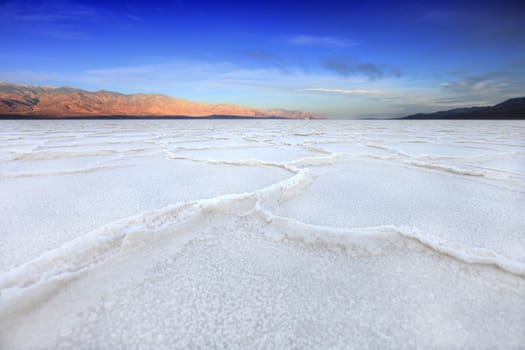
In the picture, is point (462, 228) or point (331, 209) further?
point (331, 209)

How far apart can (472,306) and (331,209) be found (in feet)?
2.45

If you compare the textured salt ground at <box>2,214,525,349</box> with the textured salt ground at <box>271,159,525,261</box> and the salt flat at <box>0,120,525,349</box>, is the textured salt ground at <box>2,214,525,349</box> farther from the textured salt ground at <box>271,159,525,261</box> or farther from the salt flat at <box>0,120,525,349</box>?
the textured salt ground at <box>271,159,525,261</box>

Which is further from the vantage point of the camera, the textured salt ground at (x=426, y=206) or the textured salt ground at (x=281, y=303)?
the textured salt ground at (x=426, y=206)

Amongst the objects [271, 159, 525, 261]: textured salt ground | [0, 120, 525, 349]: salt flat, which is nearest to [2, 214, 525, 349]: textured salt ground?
[0, 120, 525, 349]: salt flat

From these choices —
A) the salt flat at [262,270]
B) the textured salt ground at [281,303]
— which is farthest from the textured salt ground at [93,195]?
the textured salt ground at [281,303]

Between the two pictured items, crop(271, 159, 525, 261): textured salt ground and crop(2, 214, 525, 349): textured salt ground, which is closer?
crop(2, 214, 525, 349): textured salt ground

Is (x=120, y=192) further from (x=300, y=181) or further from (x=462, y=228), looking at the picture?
(x=462, y=228)

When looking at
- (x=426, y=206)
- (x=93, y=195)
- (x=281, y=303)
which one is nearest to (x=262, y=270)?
(x=281, y=303)

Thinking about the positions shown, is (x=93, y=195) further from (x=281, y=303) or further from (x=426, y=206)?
(x=426, y=206)

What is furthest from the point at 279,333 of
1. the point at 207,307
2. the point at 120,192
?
the point at 120,192

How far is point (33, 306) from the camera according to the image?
25.9 inches

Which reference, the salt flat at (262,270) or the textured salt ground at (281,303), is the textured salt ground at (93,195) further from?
the textured salt ground at (281,303)

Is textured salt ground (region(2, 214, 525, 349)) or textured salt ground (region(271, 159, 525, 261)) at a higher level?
textured salt ground (region(271, 159, 525, 261))

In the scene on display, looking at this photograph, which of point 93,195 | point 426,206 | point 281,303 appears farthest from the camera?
point 93,195
